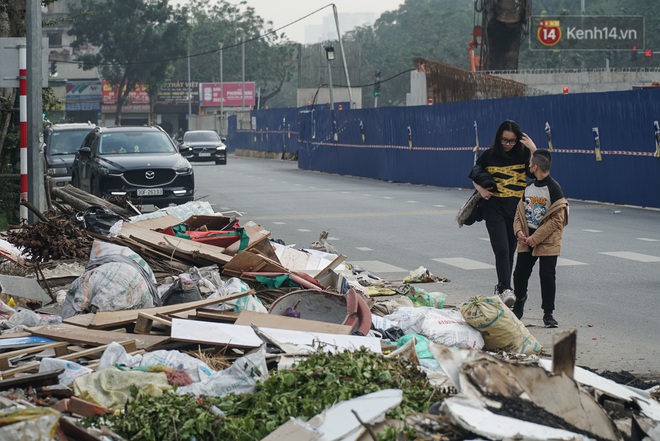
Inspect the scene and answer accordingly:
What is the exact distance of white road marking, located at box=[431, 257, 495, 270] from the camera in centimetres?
1440

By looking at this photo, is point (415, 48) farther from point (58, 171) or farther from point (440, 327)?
point (440, 327)

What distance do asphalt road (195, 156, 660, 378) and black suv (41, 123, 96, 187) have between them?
337cm

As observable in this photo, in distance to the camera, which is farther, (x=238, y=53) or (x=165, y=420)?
(x=238, y=53)

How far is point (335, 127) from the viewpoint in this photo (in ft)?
143

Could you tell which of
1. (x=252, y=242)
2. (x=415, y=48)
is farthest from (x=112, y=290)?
(x=415, y=48)

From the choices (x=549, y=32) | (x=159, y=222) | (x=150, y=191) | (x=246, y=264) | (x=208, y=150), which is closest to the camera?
(x=246, y=264)

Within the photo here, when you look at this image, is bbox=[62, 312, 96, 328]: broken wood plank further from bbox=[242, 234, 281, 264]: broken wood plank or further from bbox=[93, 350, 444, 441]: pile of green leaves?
bbox=[242, 234, 281, 264]: broken wood plank

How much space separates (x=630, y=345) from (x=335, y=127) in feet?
114

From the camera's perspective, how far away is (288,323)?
8.05m

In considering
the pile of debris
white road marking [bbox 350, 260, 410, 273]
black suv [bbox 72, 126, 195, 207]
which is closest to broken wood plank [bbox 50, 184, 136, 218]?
the pile of debris

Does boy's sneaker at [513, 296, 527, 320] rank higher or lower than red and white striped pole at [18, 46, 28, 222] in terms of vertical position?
lower

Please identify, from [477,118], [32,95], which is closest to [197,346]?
[32,95]

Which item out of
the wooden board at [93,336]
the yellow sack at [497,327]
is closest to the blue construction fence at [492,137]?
the yellow sack at [497,327]

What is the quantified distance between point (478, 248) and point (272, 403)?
1124cm
